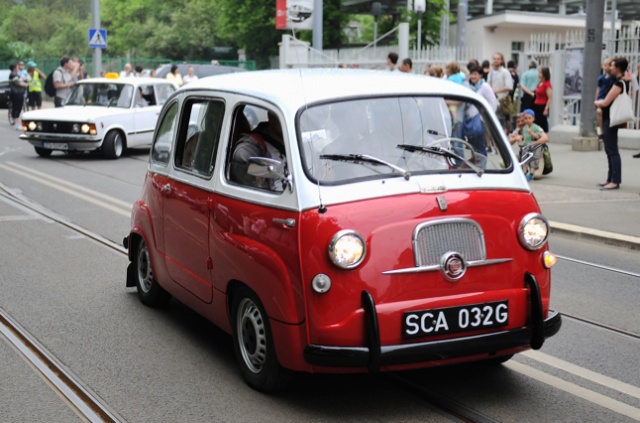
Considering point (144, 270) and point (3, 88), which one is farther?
point (3, 88)

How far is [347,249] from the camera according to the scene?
4.95m

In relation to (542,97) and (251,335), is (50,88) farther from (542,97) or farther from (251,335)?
(251,335)

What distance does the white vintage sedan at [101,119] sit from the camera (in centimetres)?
1977

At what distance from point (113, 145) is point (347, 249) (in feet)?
51.9

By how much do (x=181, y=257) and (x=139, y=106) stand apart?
48.4 ft

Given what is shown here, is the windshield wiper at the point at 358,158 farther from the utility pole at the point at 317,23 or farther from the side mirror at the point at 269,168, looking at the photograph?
the utility pole at the point at 317,23

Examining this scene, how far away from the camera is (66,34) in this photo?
88062 millimetres

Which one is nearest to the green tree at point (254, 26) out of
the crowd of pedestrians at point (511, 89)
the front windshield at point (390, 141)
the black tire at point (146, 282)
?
the crowd of pedestrians at point (511, 89)

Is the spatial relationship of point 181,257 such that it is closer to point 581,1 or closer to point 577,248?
point 577,248

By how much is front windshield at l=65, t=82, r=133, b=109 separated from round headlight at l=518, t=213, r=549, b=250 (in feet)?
53.1

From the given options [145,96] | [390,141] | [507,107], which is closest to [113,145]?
[145,96]

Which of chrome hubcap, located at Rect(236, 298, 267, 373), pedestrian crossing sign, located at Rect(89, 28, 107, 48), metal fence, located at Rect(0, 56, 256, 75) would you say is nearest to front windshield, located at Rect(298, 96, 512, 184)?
chrome hubcap, located at Rect(236, 298, 267, 373)

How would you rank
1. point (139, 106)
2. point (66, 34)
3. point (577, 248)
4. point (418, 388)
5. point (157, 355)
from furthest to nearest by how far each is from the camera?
point (66, 34) < point (139, 106) < point (577, 248) < point (157, 355) < point (418, 388)

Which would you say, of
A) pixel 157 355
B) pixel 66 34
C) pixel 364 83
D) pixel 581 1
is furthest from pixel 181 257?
pixel 66 34
